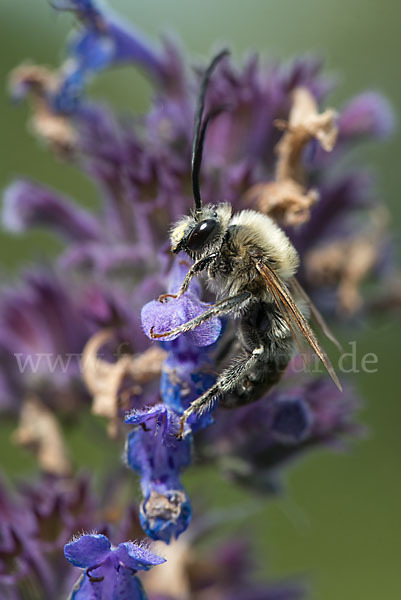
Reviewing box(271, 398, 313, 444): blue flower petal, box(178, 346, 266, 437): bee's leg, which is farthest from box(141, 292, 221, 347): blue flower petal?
box(271, 398, 313, 444): blue flower petal

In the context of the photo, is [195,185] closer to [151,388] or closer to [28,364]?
[151,388]

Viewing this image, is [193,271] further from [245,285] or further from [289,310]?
[289,310]

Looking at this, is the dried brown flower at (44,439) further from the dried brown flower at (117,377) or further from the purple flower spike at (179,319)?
the purple flower spike at (179,319)

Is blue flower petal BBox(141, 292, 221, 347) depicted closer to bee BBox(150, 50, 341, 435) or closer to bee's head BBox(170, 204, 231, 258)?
bee BBox(150, 50, 341, 435)

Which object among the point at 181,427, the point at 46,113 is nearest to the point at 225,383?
the point at 181,427

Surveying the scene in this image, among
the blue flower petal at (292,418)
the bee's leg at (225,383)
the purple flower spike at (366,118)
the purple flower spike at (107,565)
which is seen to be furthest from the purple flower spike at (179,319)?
the purple flower spike at (366,118)
